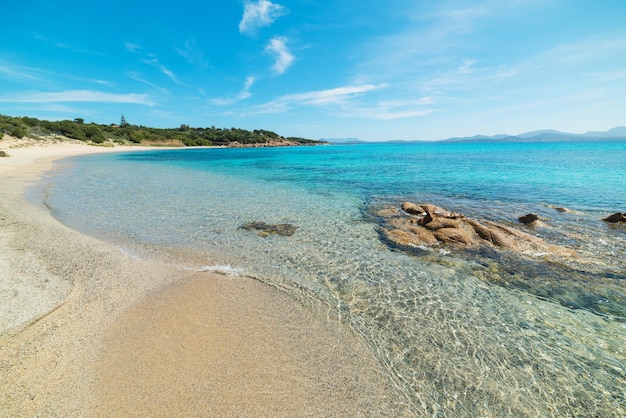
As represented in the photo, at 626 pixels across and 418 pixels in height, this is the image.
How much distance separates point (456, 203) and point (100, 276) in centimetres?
1727

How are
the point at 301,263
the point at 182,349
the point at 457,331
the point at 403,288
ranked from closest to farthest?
Answer: the point at 182,349 < the point at 457,331 < the point at 403,288 < the point at 301,263

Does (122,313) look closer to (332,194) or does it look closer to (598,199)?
(332,194)

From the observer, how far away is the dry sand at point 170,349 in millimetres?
3467

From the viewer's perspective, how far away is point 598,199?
1623cm

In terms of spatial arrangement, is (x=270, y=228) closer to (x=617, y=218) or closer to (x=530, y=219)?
(x=530, y=219)

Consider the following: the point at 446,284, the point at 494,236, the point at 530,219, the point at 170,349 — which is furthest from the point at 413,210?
the point at 170,349

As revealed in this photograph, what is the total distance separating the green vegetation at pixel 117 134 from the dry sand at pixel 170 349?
68.1 metres

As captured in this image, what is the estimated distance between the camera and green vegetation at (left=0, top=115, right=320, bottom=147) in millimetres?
59062

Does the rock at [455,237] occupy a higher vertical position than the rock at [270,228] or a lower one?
higher

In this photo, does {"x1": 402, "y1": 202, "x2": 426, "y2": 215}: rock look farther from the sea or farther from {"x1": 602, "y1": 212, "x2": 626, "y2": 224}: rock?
{"x1": 602, "y1": 212, "x2": 626, "y2": 224}: rock

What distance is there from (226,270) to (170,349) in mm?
2946

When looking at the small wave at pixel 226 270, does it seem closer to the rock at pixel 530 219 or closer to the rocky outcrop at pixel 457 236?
the rocky outcrop at pixel 457 236

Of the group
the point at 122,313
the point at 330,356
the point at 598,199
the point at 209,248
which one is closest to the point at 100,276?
the point at 122,313

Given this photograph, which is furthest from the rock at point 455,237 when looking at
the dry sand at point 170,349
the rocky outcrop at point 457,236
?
the dry sand at point 170,349
